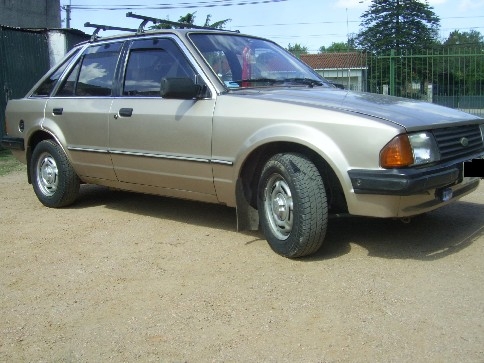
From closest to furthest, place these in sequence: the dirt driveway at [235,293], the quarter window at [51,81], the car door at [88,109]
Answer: the dirt driveway at [235,293]
the car door at [88,109]
the quarter window at [51,81]

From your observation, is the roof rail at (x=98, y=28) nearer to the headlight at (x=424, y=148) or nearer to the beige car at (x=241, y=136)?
the beige car at (x=241, y=136)

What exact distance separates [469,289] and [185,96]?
2.52 meters

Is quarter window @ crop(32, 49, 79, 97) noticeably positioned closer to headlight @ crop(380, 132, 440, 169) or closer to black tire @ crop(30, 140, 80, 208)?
black tire @ crop(30, 140, 80, 208)

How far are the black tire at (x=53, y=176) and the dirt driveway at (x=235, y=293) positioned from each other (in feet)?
1.99

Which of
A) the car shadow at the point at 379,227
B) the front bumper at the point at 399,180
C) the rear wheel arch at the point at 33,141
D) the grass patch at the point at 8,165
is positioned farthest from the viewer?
the grass patch at the point at 8,165

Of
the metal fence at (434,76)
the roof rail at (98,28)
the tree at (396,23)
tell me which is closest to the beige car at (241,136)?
the roof rail at (98,28)

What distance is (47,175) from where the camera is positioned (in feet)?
20.0

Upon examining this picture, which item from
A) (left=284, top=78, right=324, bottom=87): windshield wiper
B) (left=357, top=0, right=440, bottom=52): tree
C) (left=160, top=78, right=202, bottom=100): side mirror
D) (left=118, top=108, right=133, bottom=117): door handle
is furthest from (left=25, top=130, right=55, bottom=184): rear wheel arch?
(left=357, top=0, right=440, bottom=52): tree

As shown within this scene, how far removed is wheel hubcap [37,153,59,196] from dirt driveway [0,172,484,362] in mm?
773

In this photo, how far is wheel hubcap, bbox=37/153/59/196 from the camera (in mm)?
6031

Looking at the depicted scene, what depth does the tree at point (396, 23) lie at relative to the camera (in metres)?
38.8

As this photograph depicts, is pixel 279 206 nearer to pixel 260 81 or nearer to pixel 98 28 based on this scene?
pixel 260 81

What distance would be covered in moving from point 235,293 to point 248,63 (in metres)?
2.28

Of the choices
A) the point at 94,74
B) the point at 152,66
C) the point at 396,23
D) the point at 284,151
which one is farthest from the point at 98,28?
the point at 396,23
